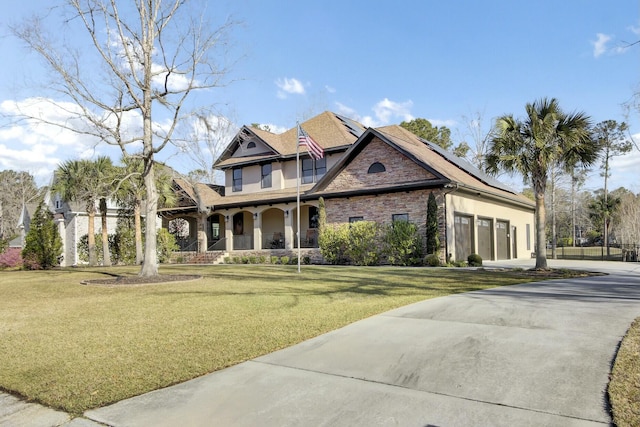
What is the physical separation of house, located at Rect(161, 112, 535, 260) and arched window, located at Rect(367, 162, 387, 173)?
45 mm

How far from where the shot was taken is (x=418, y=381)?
13.9 ft

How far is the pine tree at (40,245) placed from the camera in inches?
880

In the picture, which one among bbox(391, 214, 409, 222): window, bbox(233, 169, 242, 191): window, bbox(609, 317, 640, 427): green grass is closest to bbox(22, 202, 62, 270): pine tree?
bbox(233, 169, 242, 191): window

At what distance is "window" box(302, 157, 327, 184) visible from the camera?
26.9 metres

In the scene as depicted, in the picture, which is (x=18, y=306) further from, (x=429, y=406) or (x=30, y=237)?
(x=30, y=237)

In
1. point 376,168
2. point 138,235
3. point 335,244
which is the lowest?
point 335,244

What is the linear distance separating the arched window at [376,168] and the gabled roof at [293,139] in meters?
3.74

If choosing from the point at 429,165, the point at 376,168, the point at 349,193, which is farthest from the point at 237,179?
the point at 429,165

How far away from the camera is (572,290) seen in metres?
10.1

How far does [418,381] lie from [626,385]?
180cm

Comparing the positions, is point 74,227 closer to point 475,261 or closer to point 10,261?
point 10,261

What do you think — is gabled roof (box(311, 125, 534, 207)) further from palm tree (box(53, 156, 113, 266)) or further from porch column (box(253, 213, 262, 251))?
palm tree (box(53, 156, 113, 266))

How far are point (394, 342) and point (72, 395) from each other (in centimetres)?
360

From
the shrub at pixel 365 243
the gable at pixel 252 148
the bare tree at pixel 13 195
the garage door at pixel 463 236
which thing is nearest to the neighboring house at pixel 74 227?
the gable at pixel 252 148
